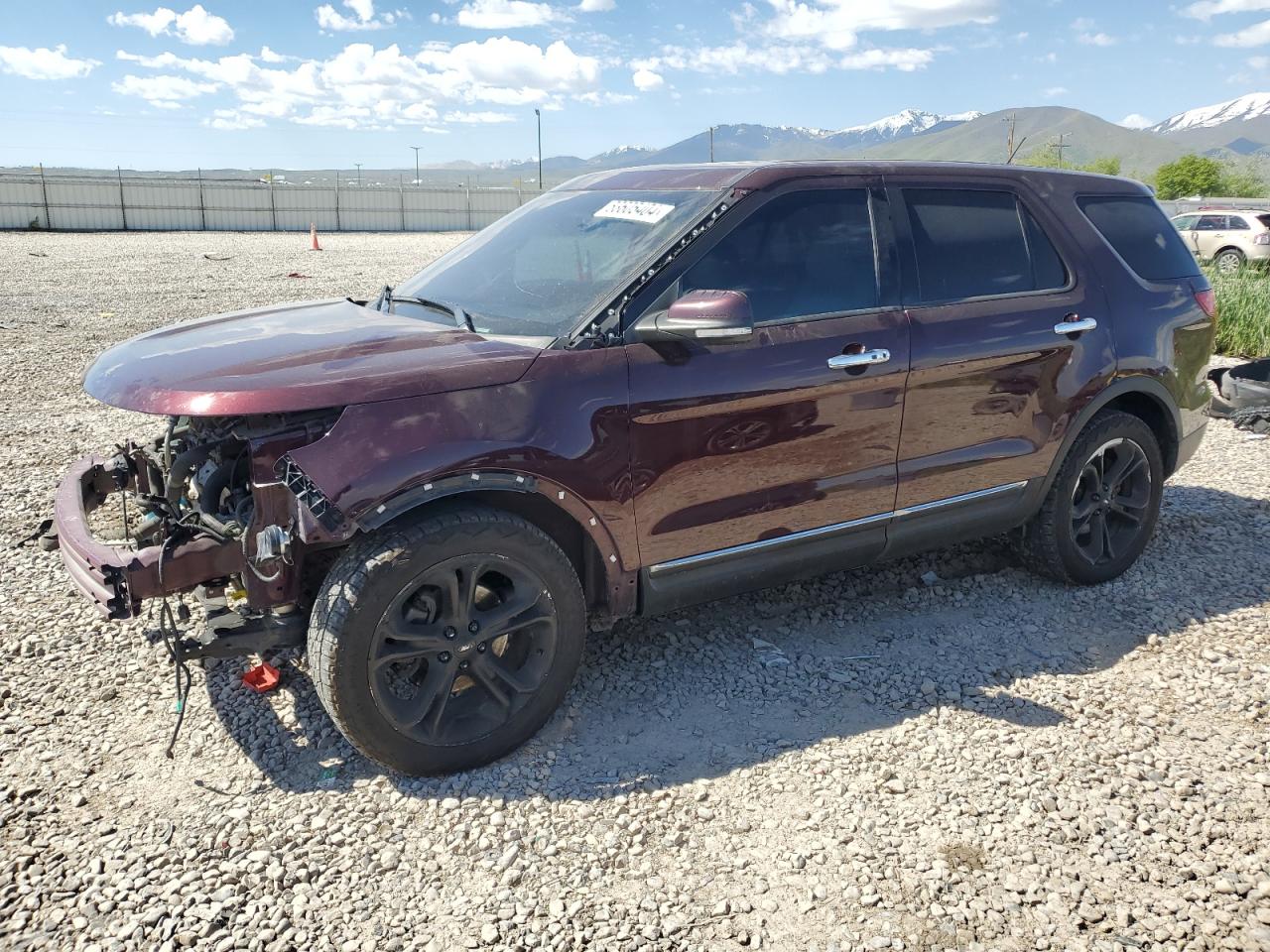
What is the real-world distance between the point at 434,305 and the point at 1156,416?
364cm

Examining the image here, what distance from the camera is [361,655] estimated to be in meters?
3.06

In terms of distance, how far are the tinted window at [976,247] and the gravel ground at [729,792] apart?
1527 millimetres

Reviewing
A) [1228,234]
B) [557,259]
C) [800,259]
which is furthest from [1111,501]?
[1228,234]

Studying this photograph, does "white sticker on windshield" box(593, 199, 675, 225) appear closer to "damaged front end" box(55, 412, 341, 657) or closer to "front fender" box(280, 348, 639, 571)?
"front fender" box(280, 348, 639, 571)

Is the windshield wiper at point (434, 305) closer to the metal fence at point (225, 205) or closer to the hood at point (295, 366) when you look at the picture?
the hood at point (295, 366)

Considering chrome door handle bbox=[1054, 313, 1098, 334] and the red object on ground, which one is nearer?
the red object on ground

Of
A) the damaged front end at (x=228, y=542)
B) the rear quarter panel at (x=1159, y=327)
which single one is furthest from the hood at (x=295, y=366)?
the rear quarter panel at (x=1159, y=327)

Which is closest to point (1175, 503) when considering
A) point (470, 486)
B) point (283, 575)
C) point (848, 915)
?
point (848, 915)

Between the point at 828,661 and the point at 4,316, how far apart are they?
13608mm

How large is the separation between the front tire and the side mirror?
81cm

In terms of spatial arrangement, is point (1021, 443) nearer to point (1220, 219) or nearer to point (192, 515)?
point (192, 515)

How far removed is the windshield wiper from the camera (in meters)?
3.70

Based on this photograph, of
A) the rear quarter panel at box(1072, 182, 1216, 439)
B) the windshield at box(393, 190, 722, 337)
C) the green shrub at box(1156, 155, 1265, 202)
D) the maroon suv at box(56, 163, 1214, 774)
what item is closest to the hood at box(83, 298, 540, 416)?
the maroon suv at box(56, 163, 1214, 774)

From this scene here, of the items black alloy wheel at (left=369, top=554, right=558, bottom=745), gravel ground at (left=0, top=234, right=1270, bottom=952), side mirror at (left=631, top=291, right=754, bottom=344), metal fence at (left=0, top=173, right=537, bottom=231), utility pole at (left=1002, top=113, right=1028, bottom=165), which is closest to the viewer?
gravel ground at (left=0, top=234, right=1270, bottom=952)
